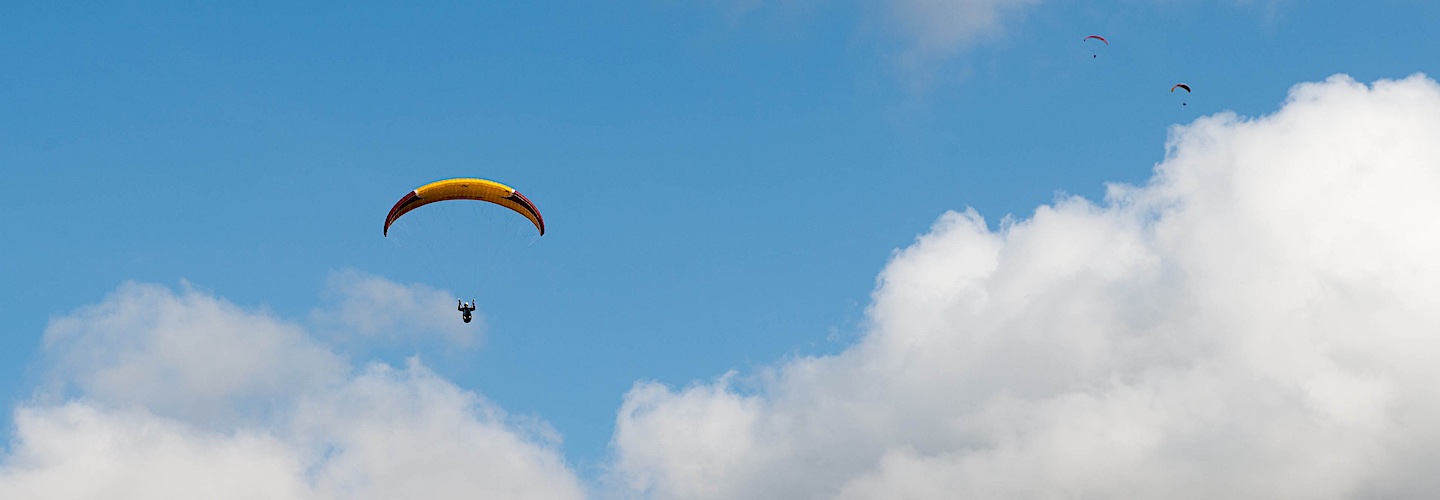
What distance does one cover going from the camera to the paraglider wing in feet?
325

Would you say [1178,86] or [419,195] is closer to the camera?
[419,195]

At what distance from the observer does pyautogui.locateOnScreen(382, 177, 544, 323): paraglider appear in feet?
325

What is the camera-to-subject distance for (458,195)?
329ft

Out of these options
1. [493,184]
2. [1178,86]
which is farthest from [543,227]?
[1178,86]

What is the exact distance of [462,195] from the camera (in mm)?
100312

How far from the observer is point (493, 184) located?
99750mm

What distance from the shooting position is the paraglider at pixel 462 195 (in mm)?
99125

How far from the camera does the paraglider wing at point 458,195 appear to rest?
325 feet

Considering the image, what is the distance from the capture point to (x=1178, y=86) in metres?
130

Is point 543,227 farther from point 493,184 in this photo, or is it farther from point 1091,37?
point 1091,37

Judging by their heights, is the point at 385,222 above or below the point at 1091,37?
below

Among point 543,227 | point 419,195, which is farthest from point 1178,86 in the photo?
point 419,195

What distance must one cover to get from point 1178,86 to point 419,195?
64.0 m

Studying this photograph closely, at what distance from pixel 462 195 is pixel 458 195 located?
246 millimetres
